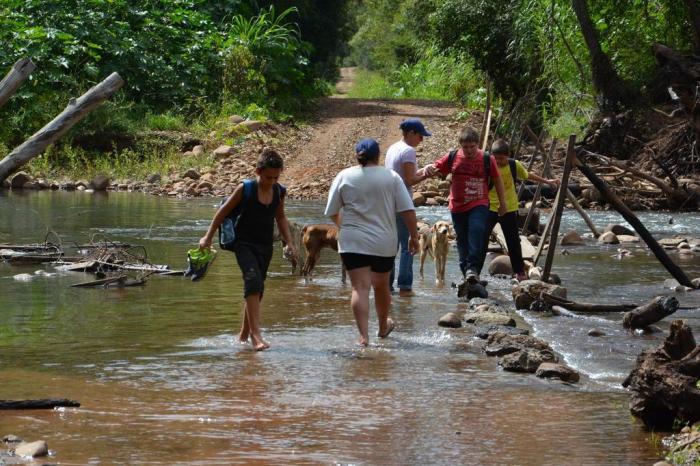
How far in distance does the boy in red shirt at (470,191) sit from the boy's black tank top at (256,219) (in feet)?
8.89

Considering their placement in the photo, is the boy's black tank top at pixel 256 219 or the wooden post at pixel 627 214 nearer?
the boy's black tank top at pixel 256 219

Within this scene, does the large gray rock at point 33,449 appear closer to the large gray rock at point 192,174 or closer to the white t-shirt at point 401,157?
the white t-shirt at point 401,157

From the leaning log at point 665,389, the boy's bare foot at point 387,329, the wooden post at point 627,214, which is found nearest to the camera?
the leaning log at point 665,389

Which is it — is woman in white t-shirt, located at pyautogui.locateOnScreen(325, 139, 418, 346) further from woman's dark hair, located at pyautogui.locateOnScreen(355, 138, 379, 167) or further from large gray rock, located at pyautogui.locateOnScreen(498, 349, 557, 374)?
large gray rock, located at pyautogui.locateOnScreen(498, 349, 557, 374)

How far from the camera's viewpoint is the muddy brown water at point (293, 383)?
612 cm

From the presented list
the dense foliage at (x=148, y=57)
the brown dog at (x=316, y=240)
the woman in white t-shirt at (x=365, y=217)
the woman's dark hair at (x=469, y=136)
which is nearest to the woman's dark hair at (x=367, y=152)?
the woman in white t-shirt at (x=365, y=217)

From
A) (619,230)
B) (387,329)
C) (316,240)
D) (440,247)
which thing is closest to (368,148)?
(387,329)

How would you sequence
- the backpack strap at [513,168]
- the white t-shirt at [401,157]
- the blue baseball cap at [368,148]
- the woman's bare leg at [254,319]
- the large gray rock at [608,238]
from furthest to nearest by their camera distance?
the large gray rock at [608,238]
the backpack strap at [513,168]
the white t-shirt at [401,157]
the blue baseball cap at [368,148]
the woman's bare leg at [254,319]

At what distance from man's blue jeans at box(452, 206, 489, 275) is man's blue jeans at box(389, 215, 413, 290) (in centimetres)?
56

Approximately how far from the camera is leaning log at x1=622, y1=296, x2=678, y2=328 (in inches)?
378

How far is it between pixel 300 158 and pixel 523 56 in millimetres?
6345

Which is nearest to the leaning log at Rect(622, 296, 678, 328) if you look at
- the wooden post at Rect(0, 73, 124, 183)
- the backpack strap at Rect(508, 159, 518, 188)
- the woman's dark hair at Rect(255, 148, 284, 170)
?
the backpack strap at Rect(508, 159, 518, 188)

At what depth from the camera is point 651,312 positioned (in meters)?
9.68

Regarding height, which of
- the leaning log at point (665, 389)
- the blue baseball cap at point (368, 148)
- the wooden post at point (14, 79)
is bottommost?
the leaning log at point (665, 389)
